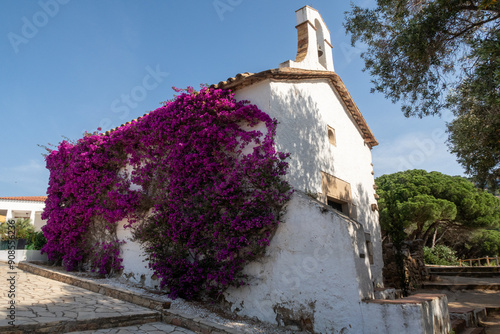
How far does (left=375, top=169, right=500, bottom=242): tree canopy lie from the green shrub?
108 cm

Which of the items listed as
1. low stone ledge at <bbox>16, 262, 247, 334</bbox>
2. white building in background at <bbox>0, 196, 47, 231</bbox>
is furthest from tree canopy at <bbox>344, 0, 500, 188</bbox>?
white building in background at <bbox>0, 196, 47, 231</bbox>

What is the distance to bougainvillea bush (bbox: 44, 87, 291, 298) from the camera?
5.72 metres

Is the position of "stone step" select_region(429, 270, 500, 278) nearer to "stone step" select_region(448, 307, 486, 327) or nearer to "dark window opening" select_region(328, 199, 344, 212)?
"stone step" select_region(448, 307, 486, 327)

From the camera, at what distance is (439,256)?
62.2 ft

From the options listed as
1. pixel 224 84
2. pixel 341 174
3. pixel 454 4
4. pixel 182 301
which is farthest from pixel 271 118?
pixel 454 4

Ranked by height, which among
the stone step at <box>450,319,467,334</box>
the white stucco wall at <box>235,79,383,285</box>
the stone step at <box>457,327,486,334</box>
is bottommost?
the stone step at <box>457,327,486,334</box>

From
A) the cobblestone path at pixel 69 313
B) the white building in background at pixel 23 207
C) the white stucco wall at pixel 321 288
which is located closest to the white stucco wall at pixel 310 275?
the white stucco wall at pixel 321 288

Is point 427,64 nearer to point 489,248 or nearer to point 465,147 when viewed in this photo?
point 465,147

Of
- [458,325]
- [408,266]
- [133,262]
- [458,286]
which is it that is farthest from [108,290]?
[458,286]

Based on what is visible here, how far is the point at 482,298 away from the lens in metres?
9.91

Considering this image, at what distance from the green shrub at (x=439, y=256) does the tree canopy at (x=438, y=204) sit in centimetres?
108

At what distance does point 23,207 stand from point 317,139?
2945 cm

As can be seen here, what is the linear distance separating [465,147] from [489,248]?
1673 cm

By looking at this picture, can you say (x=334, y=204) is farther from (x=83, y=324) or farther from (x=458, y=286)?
(x=458, y=286)
